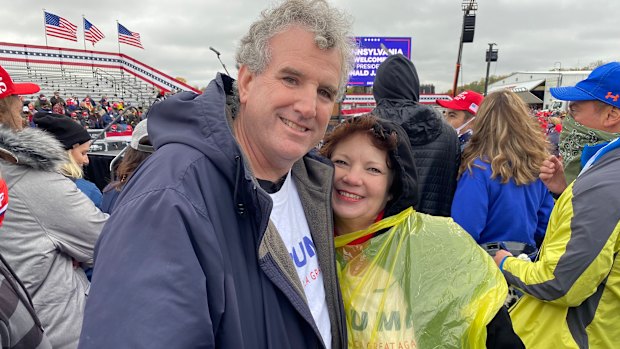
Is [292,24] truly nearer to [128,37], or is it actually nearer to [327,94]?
[327,94]

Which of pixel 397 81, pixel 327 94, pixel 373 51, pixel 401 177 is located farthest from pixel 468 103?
pixel 373 51

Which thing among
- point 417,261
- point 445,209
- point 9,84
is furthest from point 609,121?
point 9,84

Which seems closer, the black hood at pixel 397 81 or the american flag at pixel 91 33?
the black hood at pixel 397 81

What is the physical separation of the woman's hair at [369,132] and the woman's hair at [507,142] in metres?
1.09

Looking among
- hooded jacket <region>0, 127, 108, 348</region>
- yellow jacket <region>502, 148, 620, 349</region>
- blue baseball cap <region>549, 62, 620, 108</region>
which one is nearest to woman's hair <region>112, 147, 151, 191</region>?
hooded jacket <region>0, 127, 108, 348</region>

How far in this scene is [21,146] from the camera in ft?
6.00

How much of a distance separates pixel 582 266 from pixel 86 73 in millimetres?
33326

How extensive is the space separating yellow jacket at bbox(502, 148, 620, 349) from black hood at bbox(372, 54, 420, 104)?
1.28 m

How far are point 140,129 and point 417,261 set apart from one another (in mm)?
2177

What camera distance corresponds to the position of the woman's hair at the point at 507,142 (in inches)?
93.5

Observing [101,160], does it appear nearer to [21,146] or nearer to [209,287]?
[21,146]

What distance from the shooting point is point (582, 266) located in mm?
1635

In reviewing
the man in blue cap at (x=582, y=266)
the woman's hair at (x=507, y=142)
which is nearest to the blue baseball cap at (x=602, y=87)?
the man in blue cap at (x=582, y=266)

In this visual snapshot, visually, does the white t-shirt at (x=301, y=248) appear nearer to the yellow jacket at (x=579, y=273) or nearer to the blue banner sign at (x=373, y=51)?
the yellow jacket at (x=579, y=273)
